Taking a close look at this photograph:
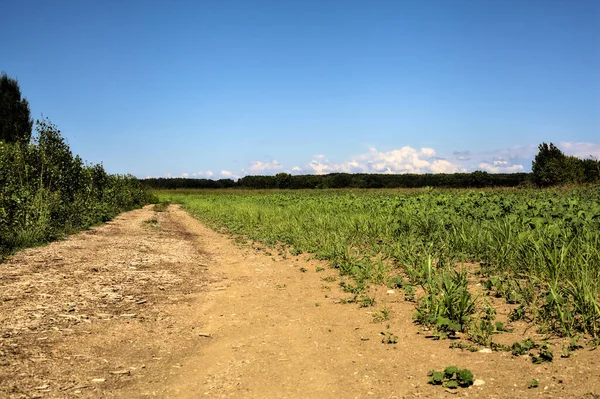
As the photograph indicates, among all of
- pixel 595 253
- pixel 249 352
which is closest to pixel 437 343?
pixel 249 352

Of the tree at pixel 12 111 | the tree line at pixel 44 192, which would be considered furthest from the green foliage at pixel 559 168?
the tree at pixel 12 111

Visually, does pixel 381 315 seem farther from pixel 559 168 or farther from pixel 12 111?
pixel 559 168

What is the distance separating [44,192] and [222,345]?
49.1 ft

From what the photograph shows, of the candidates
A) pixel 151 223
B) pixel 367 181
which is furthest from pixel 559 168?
pixel 151 223

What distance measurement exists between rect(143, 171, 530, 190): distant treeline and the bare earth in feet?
255

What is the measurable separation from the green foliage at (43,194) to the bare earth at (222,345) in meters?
4.30

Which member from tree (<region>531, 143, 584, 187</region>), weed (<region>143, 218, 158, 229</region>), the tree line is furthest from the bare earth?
tree (<region>531, 143, 584, 187</region>)

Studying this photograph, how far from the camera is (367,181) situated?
96.2 m

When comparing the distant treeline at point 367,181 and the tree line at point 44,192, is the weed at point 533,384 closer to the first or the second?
the tree line at point 44,192

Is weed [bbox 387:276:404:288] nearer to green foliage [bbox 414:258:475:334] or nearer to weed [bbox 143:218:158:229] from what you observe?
green foliage [bbox 414:258:475:334]

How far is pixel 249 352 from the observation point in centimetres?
457

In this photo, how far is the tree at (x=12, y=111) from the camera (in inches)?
1529

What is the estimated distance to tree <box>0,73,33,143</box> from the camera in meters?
38.8

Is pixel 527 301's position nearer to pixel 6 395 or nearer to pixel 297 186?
pixel 6 395
